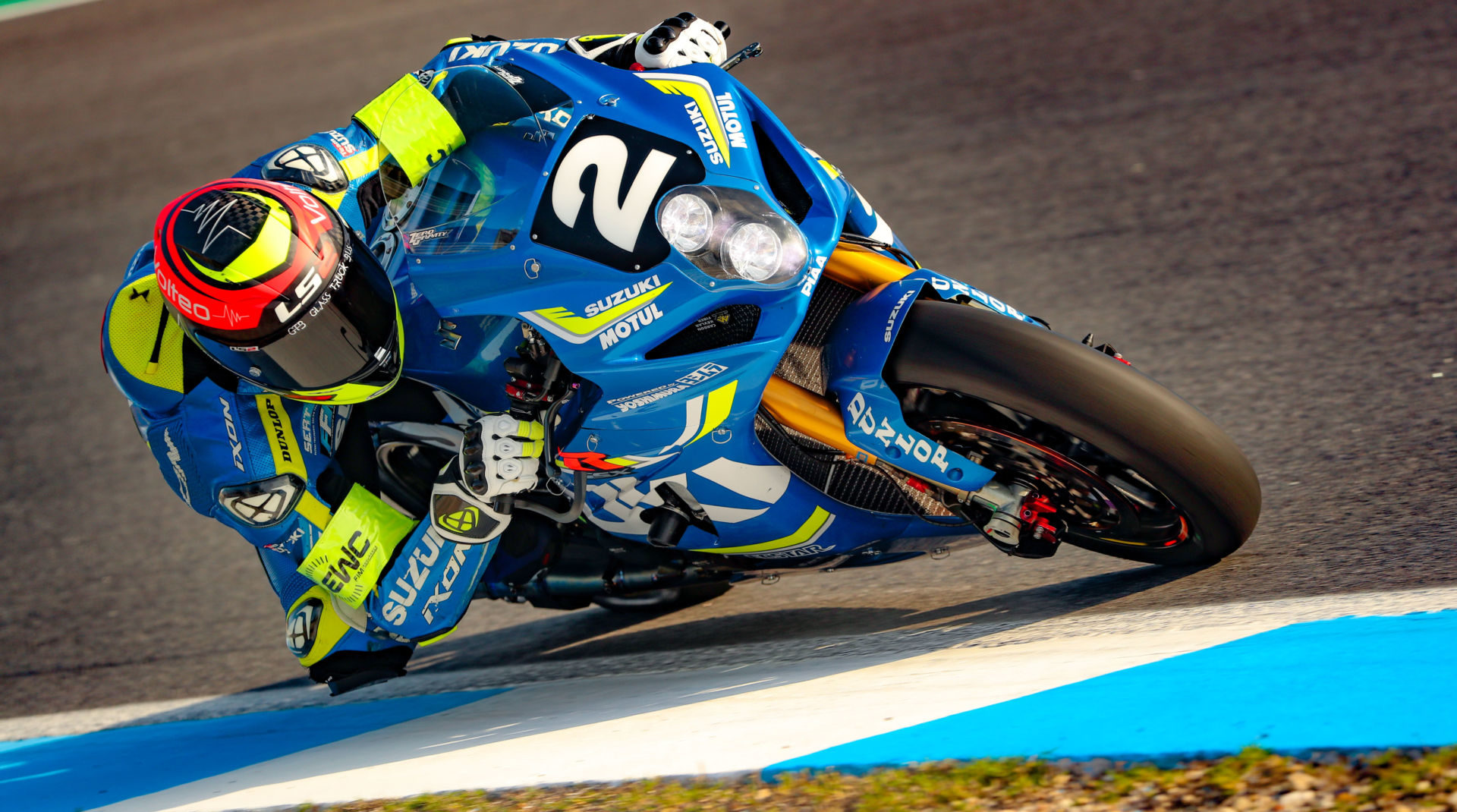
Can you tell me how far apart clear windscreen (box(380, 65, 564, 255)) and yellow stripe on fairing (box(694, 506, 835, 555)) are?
100 centimetres

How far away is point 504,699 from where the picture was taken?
3.25 metres

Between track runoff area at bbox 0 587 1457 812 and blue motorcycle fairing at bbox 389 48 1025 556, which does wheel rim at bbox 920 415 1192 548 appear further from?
blue motorcycle fairing at bbox 389 48 1025 556

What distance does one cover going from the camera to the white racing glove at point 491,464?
2.63 m

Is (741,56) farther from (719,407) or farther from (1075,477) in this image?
(1075,477)

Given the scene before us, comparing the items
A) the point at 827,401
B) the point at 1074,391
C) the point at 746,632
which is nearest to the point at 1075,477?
the point at 1074,391

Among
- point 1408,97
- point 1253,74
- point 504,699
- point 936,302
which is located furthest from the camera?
point 1253,74

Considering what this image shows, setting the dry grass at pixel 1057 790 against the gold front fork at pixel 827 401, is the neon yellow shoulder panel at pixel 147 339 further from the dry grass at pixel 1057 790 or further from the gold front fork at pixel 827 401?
the gold front fork at pixel 827 401

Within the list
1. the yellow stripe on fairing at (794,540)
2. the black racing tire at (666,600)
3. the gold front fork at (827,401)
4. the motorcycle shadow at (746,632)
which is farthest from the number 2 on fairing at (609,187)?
the black racing tire at (666,600)

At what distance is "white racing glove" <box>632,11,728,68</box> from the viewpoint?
263 centimetres

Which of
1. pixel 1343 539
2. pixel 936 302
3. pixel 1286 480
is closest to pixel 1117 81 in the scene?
pixel 1286 480

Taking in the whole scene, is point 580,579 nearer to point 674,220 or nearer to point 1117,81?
point 674,220

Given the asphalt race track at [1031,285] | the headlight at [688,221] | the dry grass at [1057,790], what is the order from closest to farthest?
the dry grass at [1057,790], the headlight at [688,221], the asphalt race track at [1031,285]

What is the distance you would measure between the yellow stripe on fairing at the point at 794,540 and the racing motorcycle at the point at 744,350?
0.01m

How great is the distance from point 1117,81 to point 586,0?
426 centimetres
